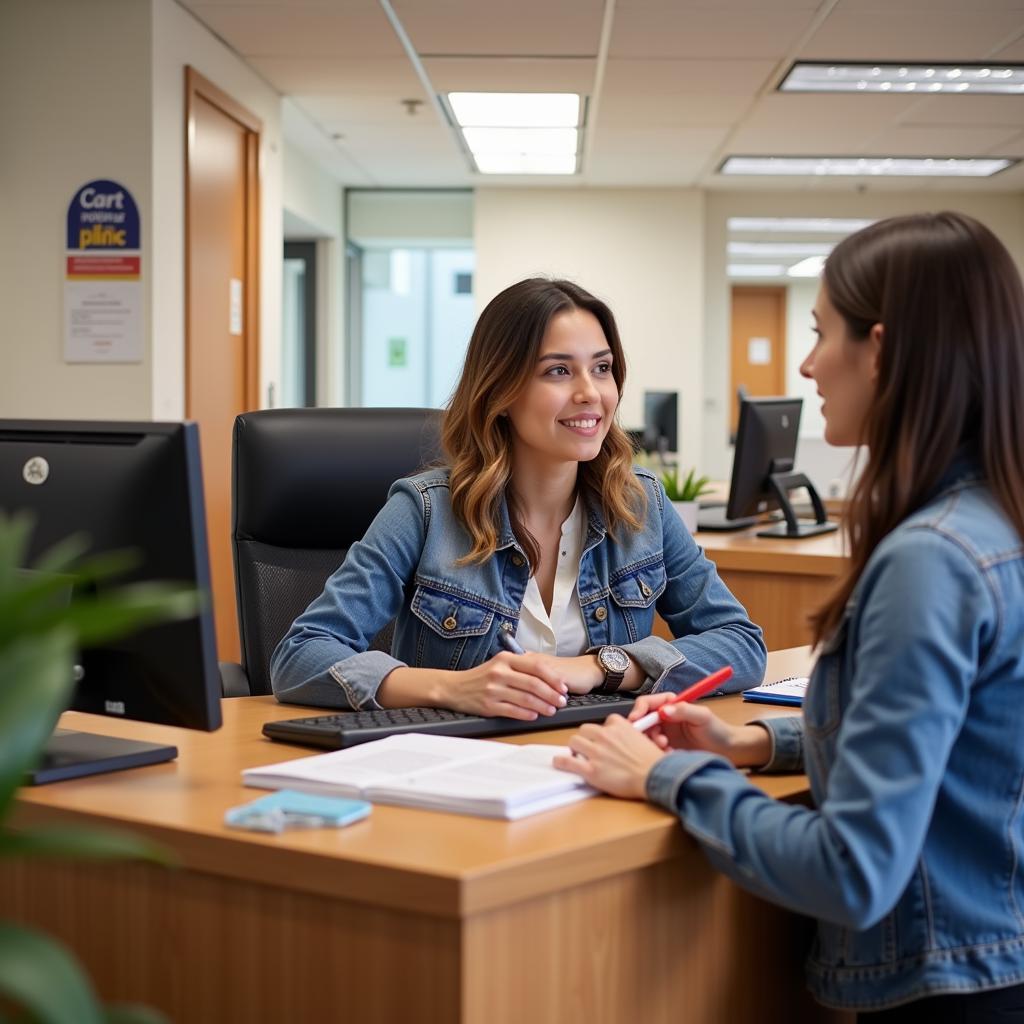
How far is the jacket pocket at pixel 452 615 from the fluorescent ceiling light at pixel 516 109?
4.07m

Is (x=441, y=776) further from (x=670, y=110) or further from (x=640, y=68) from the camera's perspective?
(x=670, y=110)

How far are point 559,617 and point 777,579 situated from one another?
178cm

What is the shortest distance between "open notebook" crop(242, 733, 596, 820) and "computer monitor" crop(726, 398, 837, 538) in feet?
8.20

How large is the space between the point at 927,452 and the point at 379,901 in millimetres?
603

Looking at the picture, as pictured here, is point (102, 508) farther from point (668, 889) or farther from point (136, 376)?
point (136, 376)

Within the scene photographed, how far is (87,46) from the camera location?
4.18 m

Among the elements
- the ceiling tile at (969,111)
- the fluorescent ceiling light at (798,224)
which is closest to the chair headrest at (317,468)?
the ceiling tile at (969,111)

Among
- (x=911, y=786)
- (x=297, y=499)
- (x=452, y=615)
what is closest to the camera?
(x=911, y=786)

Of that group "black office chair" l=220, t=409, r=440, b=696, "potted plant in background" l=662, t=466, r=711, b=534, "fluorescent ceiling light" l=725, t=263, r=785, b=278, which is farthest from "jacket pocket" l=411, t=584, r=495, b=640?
"fluorescent ceiling light" l=725, t=263, r=785, b=278

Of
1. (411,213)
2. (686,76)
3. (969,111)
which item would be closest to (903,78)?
(969,111)

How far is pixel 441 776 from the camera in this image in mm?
1266

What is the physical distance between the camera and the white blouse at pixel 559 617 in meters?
1.94

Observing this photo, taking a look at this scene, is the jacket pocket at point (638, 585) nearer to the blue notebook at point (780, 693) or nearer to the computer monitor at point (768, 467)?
the blue notebook at point (780, 693)

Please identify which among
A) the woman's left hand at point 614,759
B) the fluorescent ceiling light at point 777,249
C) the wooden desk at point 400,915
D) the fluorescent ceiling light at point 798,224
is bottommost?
the wooden desk at point 400,915
